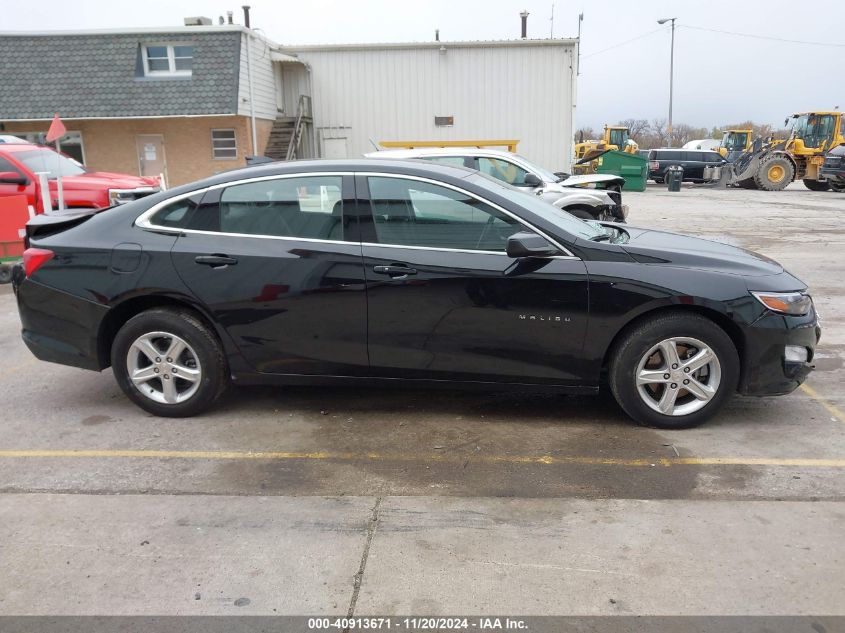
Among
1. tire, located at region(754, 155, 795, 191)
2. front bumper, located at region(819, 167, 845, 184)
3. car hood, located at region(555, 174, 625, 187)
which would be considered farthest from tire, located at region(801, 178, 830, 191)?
car hood, located at region(555, 174, 625, 187)

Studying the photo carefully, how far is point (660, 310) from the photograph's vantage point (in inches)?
166

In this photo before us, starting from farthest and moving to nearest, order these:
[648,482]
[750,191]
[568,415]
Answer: [750,191]
[568,415]
[648,482]

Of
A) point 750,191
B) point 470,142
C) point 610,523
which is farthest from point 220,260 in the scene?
point 750,191

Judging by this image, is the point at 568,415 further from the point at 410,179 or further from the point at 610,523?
the point at 410,179

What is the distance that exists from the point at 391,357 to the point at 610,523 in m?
1.68

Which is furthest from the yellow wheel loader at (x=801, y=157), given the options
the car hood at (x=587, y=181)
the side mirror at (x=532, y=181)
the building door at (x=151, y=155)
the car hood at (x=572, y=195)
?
the building door at (x=151, y=155)

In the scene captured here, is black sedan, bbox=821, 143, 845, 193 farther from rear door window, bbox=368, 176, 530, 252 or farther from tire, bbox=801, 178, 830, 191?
rear door window, bbox=368, 176, 530, 252

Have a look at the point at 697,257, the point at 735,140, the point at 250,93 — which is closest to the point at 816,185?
the point at 735,140

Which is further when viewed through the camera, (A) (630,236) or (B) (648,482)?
(A) (630,236)

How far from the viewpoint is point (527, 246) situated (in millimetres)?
4059

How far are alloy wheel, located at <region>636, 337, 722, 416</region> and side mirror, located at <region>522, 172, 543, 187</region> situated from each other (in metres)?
6.83

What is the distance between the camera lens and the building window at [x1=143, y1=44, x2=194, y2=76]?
840 inches

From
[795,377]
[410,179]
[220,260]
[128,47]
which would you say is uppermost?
[128,47]

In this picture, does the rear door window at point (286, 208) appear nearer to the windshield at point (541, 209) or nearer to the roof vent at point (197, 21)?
the windshield at point (541, 209)
